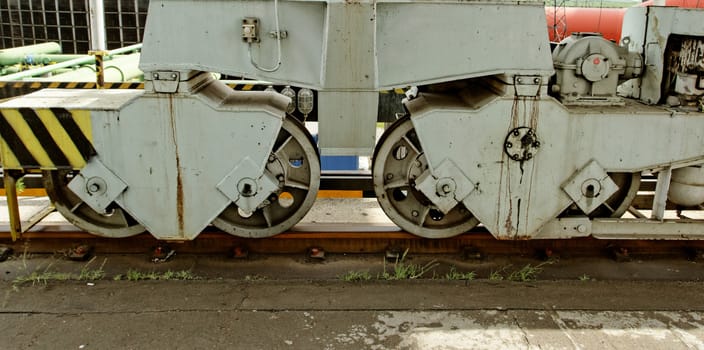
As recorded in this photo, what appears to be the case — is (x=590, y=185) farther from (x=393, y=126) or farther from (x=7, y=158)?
(x=7, y=158)

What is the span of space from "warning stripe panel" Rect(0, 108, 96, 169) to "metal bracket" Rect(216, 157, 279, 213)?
99 centimetres

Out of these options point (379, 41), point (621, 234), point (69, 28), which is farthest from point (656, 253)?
point (69, 28)

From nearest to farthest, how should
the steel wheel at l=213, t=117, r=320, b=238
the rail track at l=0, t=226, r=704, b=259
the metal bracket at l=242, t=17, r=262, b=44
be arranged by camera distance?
the metal bracket at l=242, t=17, r=262, b=44
the steel wheel at l=213, t=117, r=320, b=238
the rail track at l=0, t=226, r=704, b=259

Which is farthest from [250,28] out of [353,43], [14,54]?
[14,54]

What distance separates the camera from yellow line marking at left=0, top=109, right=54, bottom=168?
442 centimetres

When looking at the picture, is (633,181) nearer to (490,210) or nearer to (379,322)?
(490,210)

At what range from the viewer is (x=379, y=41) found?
423 centimetres

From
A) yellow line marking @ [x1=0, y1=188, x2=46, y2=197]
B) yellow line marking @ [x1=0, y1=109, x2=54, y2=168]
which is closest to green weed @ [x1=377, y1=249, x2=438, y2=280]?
yellow line marking @ [x1=0, y1=109, x2=54, y2=168]

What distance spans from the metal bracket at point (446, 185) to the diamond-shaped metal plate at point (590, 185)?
0.76 metres

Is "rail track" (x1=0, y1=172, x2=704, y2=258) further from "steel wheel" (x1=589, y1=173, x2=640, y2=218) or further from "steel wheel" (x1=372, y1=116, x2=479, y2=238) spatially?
"steel wheel" (x1=589, y1=173, x2=640, y2=218)

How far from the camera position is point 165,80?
432 cm

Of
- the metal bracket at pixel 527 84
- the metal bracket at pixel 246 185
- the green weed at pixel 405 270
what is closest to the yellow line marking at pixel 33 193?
the metal bracket at pixel 246 185

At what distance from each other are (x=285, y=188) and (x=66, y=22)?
1475cm

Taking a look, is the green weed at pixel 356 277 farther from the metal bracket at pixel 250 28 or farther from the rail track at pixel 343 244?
the metal bracket at pixel 250 28
